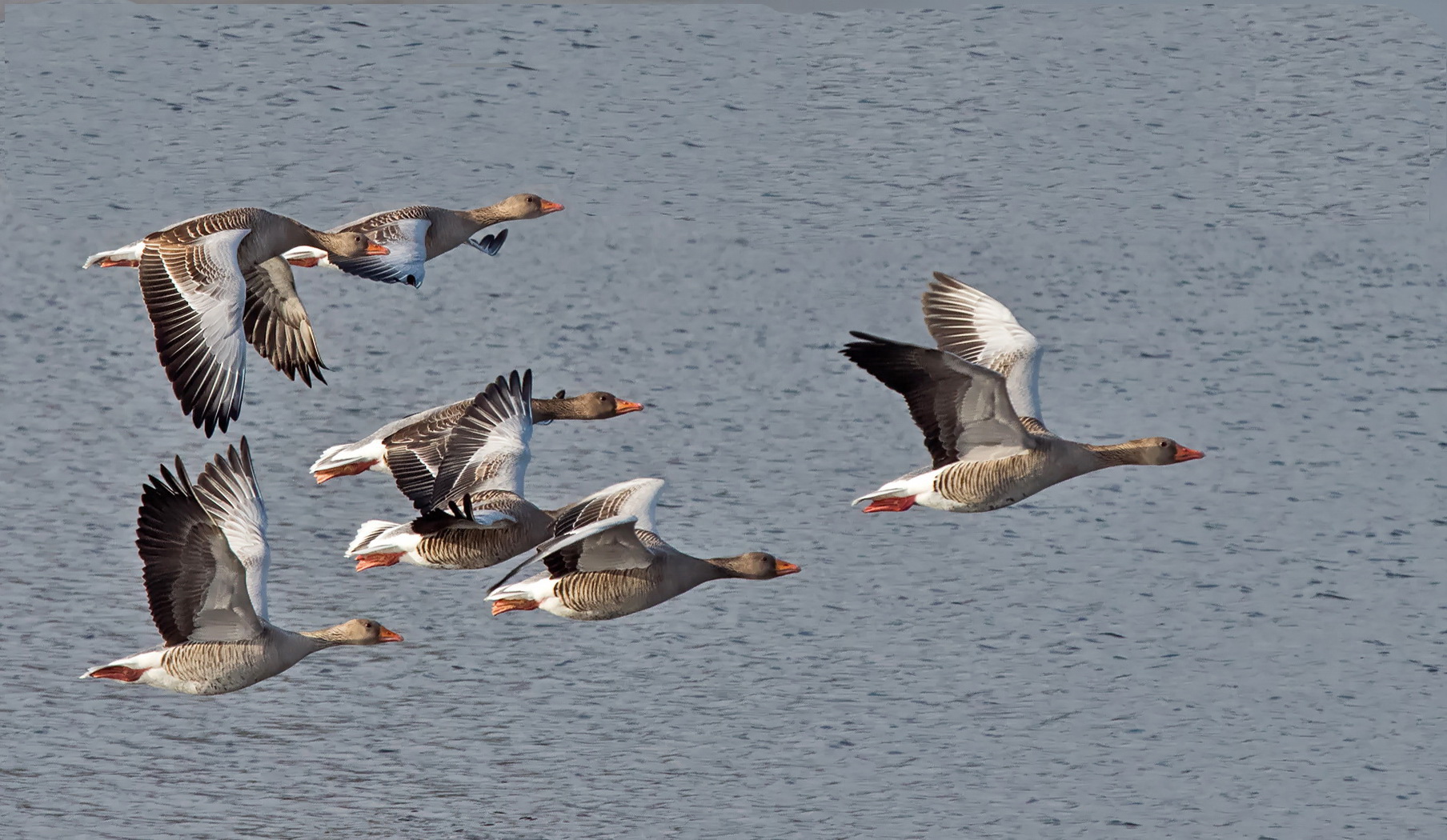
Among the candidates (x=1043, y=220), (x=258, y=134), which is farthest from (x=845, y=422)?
(x=258, y=134)

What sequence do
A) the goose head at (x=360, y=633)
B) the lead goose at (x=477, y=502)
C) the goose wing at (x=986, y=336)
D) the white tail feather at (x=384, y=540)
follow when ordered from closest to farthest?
the lead goose at (x=477, y=502) < the white tail feather at (x=384, y=540) < the goose head at (x=360, y=633) < the goose wing at (x=986, y=336)

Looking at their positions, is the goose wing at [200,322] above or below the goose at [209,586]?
above

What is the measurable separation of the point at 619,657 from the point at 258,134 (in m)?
14.2

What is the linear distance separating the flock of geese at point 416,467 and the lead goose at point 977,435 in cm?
1

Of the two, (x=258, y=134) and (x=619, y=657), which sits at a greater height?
(x=258, y=134)

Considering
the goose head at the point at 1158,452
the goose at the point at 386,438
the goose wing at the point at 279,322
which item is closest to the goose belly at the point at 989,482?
the goose head at the point at 1158,452

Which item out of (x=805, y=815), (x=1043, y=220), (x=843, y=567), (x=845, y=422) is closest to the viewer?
(x=805, y=815)

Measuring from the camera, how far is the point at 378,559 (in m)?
13.0

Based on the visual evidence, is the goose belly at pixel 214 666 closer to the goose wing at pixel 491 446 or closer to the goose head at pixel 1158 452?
the goose wing at pixel 491 446

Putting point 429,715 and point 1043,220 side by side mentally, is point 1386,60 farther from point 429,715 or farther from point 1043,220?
point 429,715

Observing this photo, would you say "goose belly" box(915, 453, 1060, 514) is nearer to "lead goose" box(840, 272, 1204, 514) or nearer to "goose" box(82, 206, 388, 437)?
"lead goose" box(840, 272, 1204, 514)

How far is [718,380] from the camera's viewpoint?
22.1 m

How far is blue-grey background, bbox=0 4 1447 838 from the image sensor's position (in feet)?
54.8

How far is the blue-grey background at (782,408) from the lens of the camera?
16703mm
